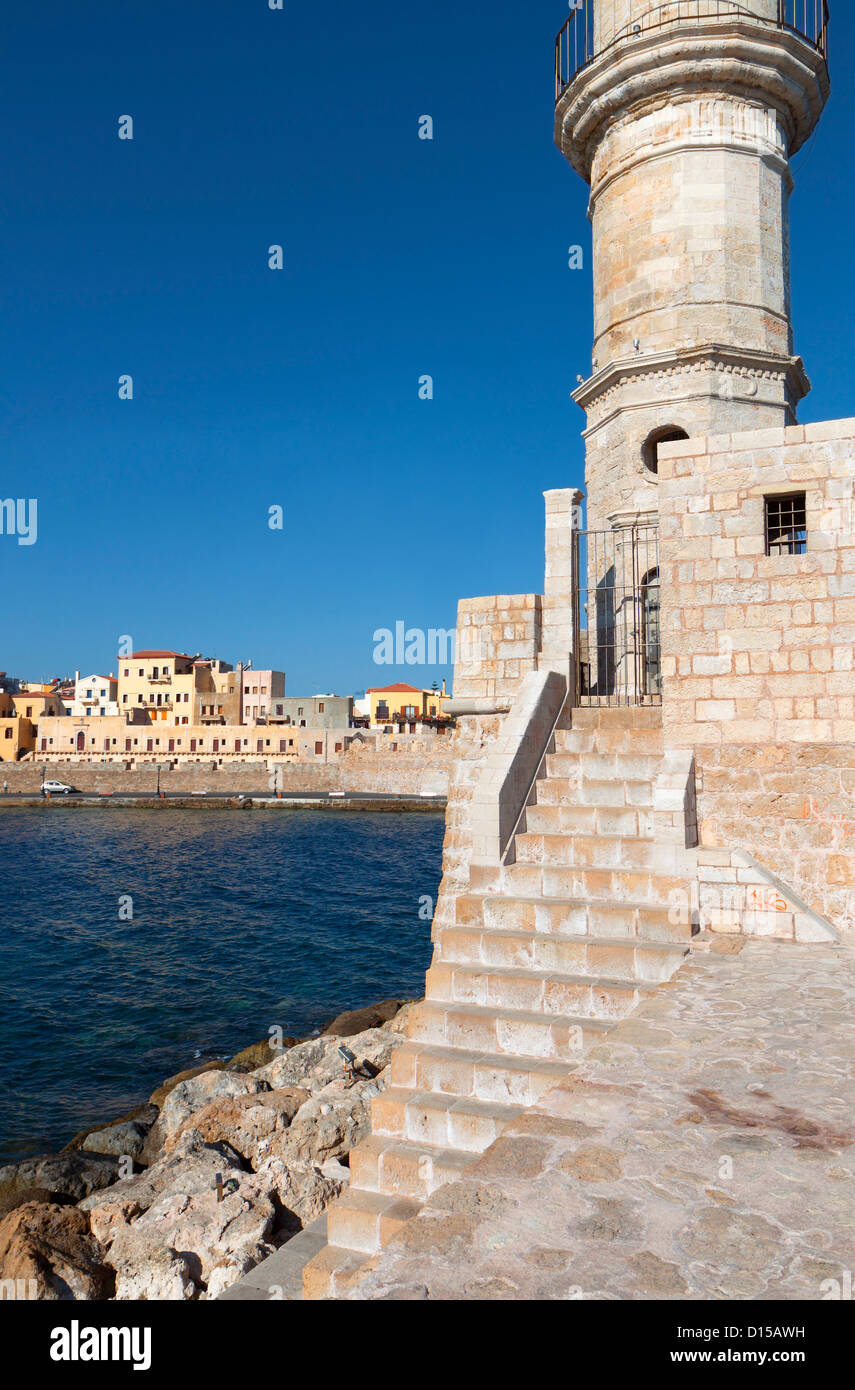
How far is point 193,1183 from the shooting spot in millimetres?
8070

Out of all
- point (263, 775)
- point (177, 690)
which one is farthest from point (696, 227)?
point (177, 690)

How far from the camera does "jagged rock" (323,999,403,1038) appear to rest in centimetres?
1475

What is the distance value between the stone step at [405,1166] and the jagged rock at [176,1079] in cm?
769

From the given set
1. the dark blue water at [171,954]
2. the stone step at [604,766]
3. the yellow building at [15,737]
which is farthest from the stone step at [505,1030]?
the yellow building at [15,737]

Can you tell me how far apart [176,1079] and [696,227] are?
13862mm

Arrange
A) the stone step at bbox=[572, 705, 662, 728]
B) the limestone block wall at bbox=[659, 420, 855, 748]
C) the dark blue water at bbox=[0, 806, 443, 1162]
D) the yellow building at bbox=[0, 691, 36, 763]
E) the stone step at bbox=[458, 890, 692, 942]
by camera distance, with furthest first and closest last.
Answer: the yellow building at bbox=[0, 691, 36, 763], the dark blue water at bbox=[0, 806, 443, 1162], the stone step at bbox=[572, 705, 662, 728], the limestone block wall at bbox=[659, 420, 855, 748], the stone step at bbox=[458, 890, 692, 942]

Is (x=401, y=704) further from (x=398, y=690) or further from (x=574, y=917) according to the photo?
(x=574, y=917)

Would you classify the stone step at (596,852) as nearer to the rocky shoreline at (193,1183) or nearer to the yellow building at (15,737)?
the rocky shoreline at (193,1183)

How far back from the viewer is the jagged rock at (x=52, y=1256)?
6754mm

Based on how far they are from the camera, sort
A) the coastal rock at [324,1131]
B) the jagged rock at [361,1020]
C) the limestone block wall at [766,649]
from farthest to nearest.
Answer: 1. the jagged rock at [361,1020]
2. the coastal rock at [324,1131]
3. the limestone block wall at [766,649]

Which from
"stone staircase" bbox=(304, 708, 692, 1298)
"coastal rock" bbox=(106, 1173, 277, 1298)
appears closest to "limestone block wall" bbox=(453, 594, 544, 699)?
"stone staircase" bbox=(304, 708, 692, 1298)

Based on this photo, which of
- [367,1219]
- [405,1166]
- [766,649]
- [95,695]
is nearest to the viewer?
[367,1219]

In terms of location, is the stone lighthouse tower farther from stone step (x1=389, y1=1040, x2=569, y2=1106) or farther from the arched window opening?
stone step (x1=389, y1=1040, x2=569, y2=1106)
